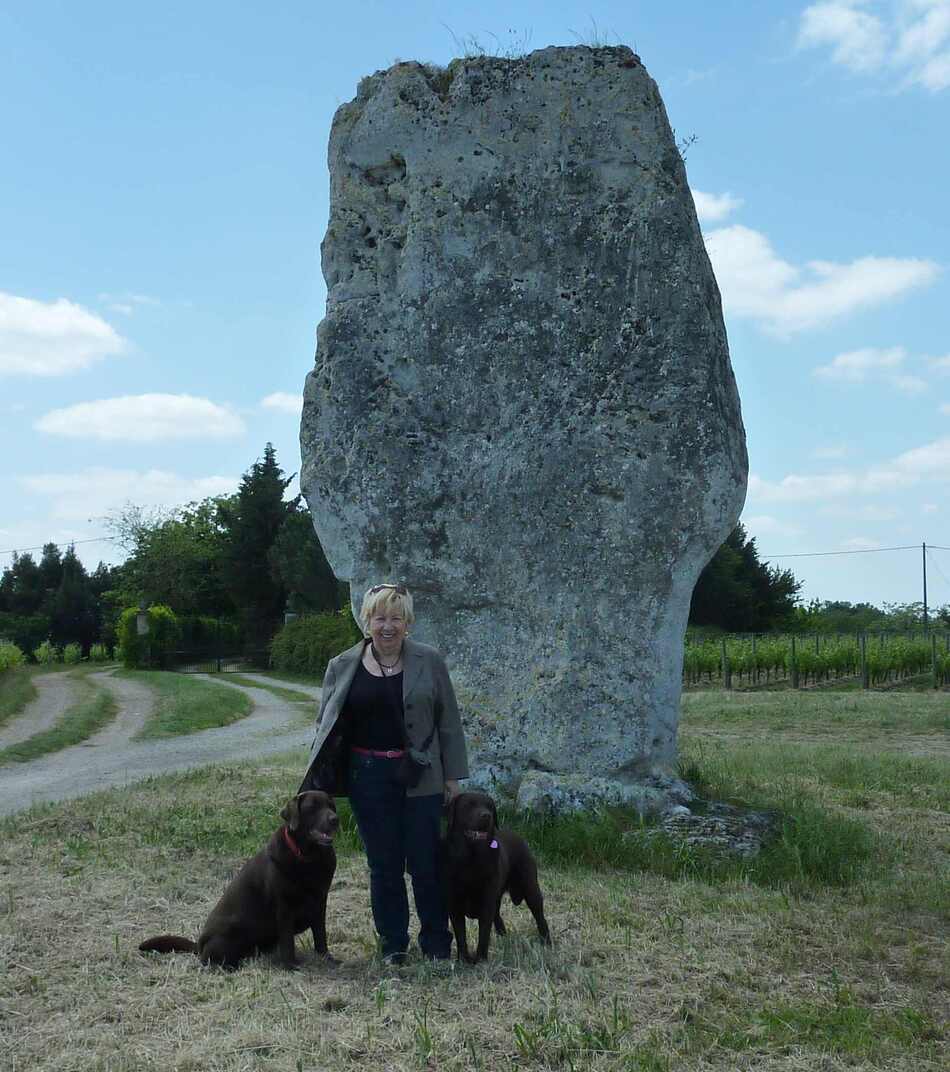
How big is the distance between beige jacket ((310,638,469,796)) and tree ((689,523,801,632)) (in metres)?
38.5

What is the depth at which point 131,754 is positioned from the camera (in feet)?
50.9

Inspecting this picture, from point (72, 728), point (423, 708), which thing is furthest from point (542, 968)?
point (72, 728)

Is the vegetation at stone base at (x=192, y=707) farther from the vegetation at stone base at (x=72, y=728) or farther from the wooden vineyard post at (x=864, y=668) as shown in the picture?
the wooden vineyard post at (x=864, y=668)

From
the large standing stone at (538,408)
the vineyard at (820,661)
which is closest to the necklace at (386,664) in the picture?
the large standing stone at (538,408)

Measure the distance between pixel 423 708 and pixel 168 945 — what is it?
1735 mm

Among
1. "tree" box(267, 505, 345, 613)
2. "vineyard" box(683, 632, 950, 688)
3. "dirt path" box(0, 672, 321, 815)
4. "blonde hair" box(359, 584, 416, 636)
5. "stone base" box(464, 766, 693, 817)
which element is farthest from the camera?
"tree" box(267, 505, 345, 613)

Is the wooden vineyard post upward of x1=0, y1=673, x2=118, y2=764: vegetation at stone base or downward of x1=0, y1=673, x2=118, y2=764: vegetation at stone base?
upward

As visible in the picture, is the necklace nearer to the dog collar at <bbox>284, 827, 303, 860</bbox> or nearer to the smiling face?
the smiling face

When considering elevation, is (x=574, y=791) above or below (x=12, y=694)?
above

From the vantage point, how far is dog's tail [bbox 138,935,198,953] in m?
5.47

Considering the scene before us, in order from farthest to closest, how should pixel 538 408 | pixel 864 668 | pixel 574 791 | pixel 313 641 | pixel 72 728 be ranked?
pixel 313 641 < pixel 864 668 < pixel 72 728 < pixel 538 408 < pixel 574 791

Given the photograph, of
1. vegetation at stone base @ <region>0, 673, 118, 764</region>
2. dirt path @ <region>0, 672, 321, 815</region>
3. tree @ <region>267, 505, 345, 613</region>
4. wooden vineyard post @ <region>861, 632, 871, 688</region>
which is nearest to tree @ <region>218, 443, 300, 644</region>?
tree @ <region>267, 505, 345, 613</region>

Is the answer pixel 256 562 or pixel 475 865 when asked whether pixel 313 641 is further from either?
pixel 475 865

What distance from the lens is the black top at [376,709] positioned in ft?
17.6
